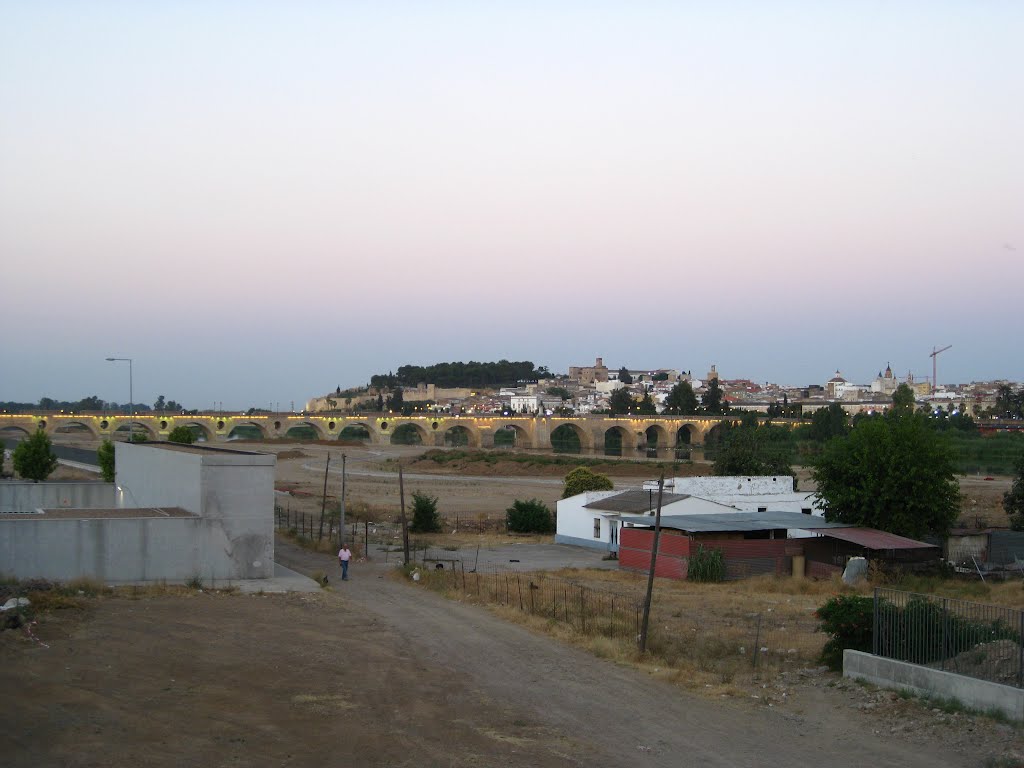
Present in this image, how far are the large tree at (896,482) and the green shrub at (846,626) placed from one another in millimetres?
17891

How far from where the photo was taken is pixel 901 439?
34.7m

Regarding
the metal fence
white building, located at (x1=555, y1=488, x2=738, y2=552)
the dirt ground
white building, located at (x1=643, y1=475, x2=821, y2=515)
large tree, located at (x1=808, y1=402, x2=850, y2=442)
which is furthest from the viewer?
large tree, located at (x1=808, y1=402, x2=850, y2=442)

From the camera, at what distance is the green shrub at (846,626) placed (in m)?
17.1

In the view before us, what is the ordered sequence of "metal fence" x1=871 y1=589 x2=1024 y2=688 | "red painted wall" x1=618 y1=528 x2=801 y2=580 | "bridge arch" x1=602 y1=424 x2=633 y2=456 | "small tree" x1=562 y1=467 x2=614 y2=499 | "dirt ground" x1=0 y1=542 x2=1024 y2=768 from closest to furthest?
1. "dirt ground" x1=0 y1=542 x2=1024 y2=768
2. "metal fence" x1=871 y1=589 x2=1024 y2=688
3. "red painted wall" x1=618 y1=528 x2=801 y2=580
4. "small tree" x1=562 y1=467 x2=614 y2=499
5. "bridge arch" x1=602 y1=424 x2=633 y2=456

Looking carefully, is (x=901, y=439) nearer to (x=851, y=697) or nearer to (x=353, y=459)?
(x=851, y=697)

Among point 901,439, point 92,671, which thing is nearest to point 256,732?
point 92,671

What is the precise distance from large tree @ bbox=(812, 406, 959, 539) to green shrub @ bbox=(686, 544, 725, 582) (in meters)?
6.65

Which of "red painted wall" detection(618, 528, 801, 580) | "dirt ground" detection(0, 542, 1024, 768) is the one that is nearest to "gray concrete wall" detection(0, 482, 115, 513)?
"dirt ground" detection(0, 542, 1024, 768)

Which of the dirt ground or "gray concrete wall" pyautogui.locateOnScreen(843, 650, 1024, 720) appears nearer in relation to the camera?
the dirt ground

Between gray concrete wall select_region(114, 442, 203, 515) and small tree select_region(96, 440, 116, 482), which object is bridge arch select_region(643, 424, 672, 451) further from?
gray concrete wall select_region(114, 442, 203, 515)

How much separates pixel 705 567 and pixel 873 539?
564cm

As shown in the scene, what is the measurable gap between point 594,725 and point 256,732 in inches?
181

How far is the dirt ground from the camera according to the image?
42.0 feet

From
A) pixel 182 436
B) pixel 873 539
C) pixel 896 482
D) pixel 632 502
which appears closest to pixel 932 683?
pixel 873 539
